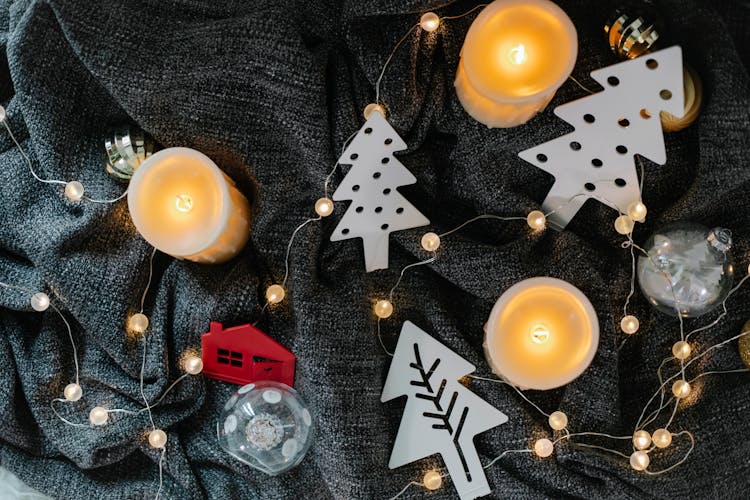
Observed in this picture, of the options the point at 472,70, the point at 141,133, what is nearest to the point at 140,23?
Answer: the point at 141,133

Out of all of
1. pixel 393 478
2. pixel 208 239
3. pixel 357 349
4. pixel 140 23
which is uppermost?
pixel 140 23

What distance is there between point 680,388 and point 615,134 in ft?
Answer: 0.93

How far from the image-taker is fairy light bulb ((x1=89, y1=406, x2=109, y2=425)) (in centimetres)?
82

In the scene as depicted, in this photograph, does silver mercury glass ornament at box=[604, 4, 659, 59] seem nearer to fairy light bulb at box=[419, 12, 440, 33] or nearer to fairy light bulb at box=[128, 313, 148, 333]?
fairy light bulb at box=[419, 12, 440, 33]

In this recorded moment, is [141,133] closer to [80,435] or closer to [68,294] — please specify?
[68,294]

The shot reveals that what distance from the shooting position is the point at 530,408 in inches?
33.5

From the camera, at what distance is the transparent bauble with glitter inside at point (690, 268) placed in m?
0.78

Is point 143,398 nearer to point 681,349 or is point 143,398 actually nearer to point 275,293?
point 275,293

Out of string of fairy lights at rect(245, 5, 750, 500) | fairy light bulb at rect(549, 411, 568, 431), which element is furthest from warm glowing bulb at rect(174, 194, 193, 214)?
fairy light bulb at rect(549, 411, 568, 431)

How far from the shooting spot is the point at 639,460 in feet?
2.57

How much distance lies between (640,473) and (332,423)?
13.4 inches

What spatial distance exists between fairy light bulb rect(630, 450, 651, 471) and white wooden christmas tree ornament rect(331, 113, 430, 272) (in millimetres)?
335

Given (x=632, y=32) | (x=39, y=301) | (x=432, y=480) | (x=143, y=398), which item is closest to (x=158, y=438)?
(x=143, y=398)

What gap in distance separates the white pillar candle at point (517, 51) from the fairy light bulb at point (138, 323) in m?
0.45
